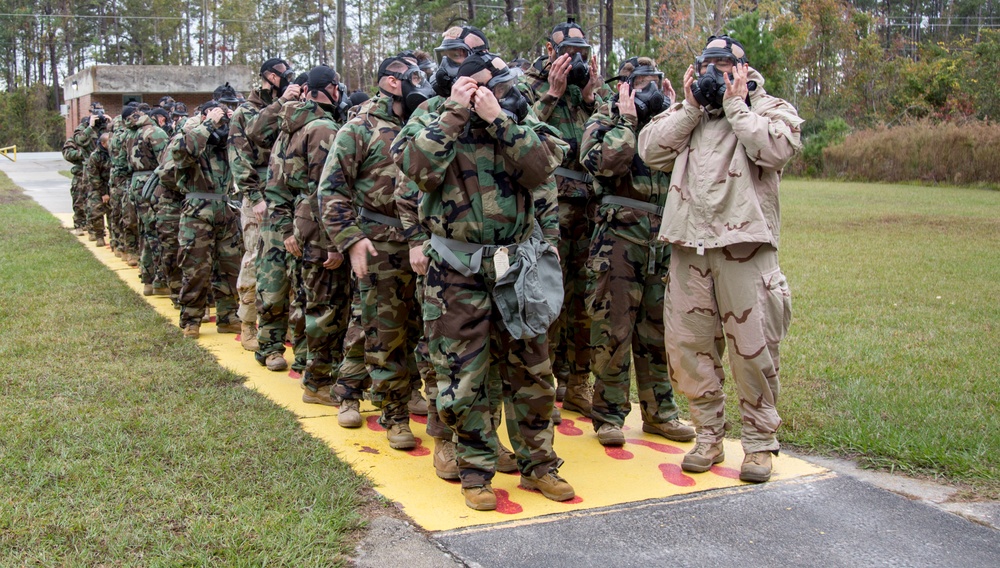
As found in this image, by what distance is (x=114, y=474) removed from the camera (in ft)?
15.5

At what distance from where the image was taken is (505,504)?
4605 millimetres

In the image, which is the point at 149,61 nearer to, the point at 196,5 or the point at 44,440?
the point at 196,5

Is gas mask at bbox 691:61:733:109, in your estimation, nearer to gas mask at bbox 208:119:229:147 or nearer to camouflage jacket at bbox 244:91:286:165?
camouflage jacket at bbox 244:91:286:165

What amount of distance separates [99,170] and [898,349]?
11440mm

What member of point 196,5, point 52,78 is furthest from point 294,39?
point 52,78

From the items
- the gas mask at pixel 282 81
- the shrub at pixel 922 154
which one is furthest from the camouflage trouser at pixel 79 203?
the shrub at pixel 922 154

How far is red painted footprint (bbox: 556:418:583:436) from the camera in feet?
19.2

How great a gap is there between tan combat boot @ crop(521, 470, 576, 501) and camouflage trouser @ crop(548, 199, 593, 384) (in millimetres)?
1297

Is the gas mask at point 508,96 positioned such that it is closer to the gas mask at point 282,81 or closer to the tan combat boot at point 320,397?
the tan combat boot at point 320,397

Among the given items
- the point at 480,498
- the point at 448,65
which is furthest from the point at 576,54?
the point at 480,498

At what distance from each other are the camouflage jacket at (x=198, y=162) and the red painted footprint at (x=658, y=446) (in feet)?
16.0

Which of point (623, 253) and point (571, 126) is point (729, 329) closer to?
point (623, 253)

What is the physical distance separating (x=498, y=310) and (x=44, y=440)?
2.72 metres

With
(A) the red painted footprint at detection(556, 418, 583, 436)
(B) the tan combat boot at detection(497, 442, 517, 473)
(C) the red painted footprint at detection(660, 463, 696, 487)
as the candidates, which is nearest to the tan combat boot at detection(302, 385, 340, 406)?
(A) the red painted footprint at detection(556, 418, 583, 436)
